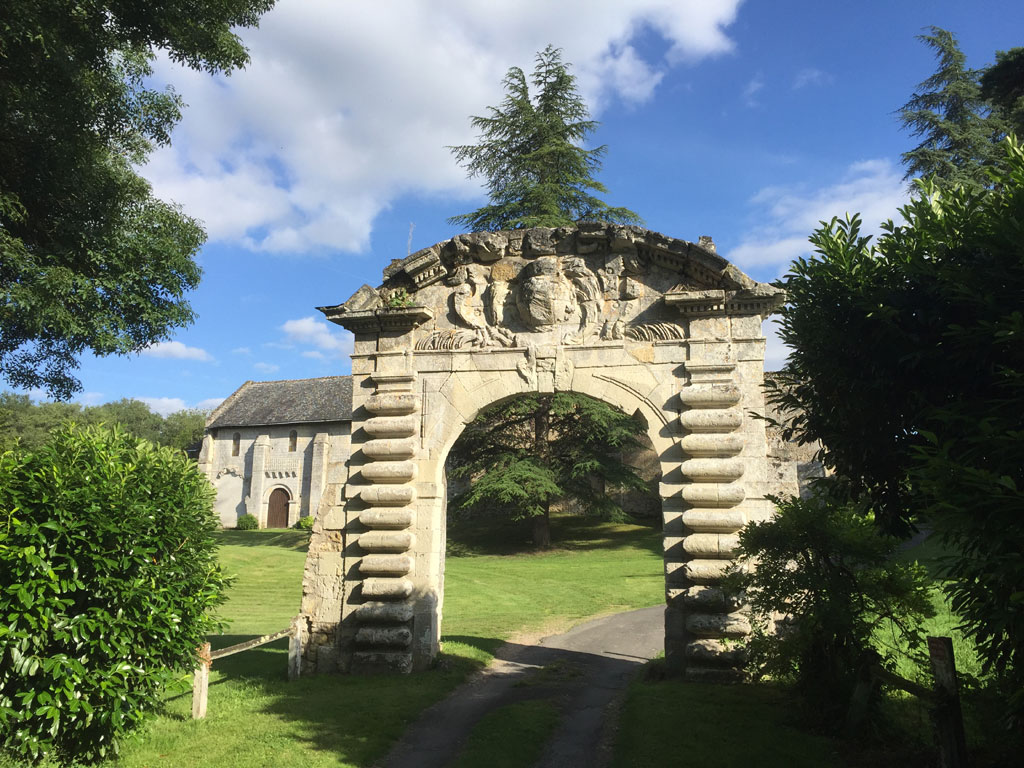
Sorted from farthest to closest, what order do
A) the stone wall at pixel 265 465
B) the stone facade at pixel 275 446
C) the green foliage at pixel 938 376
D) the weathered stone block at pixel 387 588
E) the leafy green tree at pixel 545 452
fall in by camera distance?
the stone facade at pixel 275 446
the stone wall at pixel 265 465
the leafy green tree at pixel 545 452
the weathered stone block at pixel 387 588
the green foliage at pixel 938 376

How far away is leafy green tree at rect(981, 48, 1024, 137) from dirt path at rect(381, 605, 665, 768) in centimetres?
1532

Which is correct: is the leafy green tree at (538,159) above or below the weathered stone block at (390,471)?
above

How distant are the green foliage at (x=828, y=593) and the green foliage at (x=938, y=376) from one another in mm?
1154

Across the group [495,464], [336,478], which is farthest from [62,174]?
[495,464]

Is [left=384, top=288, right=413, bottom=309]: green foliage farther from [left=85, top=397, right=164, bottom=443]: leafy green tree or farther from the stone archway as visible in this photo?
[left=85, top=397, right=164, bottom=443]: leafy green tree

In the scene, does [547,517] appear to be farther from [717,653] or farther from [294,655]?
[717,653]

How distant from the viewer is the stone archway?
974 cm

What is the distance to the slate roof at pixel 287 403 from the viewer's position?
43875 mm

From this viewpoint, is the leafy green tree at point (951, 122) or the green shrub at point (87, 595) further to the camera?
the leafy green tree at point (951, 122)

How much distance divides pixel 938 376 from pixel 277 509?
142ft

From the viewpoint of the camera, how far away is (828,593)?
7.49 meters

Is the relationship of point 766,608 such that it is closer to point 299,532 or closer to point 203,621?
point 203,621

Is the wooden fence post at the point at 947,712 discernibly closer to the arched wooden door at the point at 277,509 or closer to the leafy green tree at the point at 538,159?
the leafy green tree at the point at 538,159

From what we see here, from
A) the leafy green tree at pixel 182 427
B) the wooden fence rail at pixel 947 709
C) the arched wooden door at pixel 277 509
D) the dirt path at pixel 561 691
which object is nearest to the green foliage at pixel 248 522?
the arched wooden door at pixel 277 509
